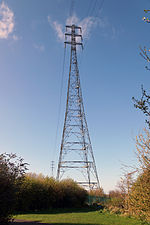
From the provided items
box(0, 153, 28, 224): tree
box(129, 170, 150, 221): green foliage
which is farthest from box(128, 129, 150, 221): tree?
box(0, 153, 28, 224): tree

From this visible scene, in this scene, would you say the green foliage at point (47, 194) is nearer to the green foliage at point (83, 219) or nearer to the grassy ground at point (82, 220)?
the green foliage at point (83, 219)

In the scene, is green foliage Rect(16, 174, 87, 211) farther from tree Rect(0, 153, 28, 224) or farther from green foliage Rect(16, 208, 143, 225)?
tree Rect(0, 153, 28, 224)

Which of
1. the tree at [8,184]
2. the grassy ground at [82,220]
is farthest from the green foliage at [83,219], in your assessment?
the tree at [8,184]

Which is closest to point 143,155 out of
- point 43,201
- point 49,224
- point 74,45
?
point 49,224

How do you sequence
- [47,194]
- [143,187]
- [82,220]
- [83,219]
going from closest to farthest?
[143,187] → [82,220] → [83,219] → [47,194]

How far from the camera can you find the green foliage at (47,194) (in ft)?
61.7

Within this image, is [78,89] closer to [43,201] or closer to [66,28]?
[66,28]

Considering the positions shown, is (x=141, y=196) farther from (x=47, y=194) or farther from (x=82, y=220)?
(x=47, y=194)

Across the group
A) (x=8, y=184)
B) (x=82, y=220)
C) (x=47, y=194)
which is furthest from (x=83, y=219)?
(x=47, y=194)

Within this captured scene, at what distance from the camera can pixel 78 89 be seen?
2612 cm

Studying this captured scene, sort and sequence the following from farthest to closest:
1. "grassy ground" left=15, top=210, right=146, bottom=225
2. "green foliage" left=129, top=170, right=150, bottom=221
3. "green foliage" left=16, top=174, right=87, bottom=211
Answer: "green foliage" left=16, top=174, right=87, bottom=211
"grassy ground" left=15, top=210, right=146, bottom=225
"green foliage" left=129, top=170, right=150, bottom=221

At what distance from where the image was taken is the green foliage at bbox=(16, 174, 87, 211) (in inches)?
741

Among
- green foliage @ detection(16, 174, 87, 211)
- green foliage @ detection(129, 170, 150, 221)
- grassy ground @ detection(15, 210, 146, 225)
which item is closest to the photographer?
green foliage @ detection(129, 170, 150, 221)

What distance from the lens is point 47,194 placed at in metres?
21.3
